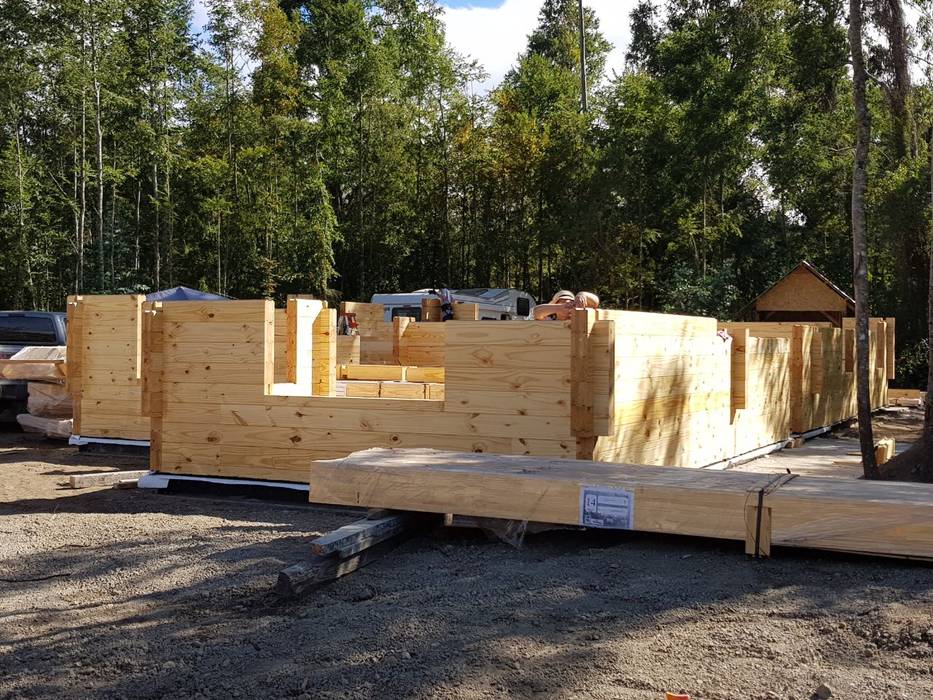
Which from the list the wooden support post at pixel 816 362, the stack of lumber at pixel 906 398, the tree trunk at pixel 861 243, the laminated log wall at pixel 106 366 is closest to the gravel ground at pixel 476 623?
the tree trunk at pixel 861 243

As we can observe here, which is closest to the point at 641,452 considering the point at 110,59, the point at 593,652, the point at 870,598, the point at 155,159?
the point at 870,598

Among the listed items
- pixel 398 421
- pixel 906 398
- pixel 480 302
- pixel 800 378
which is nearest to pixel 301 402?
pixel 398 421

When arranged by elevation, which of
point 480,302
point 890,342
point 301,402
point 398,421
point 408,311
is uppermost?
point 480,302

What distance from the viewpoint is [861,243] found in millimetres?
9023

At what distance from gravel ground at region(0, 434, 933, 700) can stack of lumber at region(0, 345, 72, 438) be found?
24.4 feet

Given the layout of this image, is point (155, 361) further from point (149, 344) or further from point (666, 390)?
point (666, 390)

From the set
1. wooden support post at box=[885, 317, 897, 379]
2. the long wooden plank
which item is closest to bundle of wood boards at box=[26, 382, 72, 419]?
the long wooden plank

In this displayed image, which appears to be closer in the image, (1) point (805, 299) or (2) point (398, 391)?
(2) point (398, 391)

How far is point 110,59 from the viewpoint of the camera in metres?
29.4

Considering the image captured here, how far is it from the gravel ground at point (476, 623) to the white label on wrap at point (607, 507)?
20 centimetres

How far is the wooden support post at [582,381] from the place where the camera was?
22.9ft

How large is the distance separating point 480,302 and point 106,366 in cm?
1541

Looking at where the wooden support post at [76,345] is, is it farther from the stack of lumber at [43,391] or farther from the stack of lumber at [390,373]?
the stack of lumber at [390,373]

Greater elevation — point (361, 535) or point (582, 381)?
point (582, 381)
